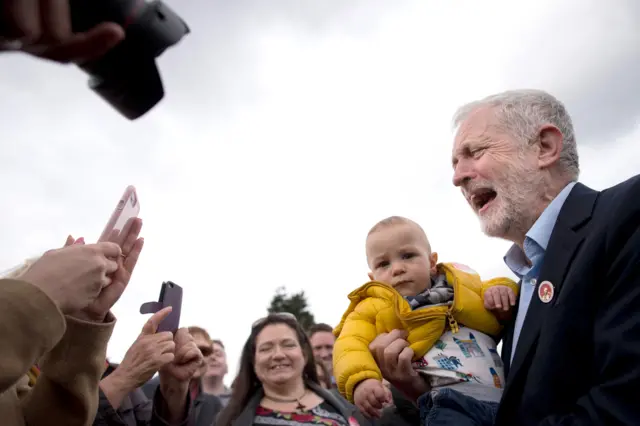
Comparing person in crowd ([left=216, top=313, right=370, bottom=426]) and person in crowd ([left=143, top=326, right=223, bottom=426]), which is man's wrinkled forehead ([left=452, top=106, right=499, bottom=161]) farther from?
person in crowd ([left=143, top=326, right=223, bottom=426])

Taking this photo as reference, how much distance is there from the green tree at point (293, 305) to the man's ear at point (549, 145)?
28.3 meters

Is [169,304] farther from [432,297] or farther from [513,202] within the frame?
[513,202]

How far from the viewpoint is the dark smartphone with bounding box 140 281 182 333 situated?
2.89 metres

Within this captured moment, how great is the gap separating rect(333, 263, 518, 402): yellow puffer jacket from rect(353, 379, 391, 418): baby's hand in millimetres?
46

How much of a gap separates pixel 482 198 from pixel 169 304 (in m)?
1.89

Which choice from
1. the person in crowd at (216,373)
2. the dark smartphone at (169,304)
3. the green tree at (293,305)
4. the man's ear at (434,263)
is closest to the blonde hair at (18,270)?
the dark smartphone at (169,304)

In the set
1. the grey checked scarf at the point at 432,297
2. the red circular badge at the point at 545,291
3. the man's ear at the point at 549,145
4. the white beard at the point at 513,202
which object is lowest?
the red circular badge at the point at 545,291

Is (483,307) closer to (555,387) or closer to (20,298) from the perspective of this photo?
(555,387)

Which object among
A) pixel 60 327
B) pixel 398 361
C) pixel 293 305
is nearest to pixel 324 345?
pixel 398 361

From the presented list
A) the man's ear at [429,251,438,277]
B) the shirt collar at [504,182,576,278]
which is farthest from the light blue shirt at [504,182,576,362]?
the man's ear at [429,251,438,277]

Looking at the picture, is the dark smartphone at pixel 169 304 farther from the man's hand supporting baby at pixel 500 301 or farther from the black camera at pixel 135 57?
the black camera at pixel 135 57

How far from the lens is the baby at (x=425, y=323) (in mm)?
2500

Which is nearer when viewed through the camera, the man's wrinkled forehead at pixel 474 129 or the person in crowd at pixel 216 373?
the man's wrinkled forehead at pixel 474 129

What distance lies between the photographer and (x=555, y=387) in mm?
1688
